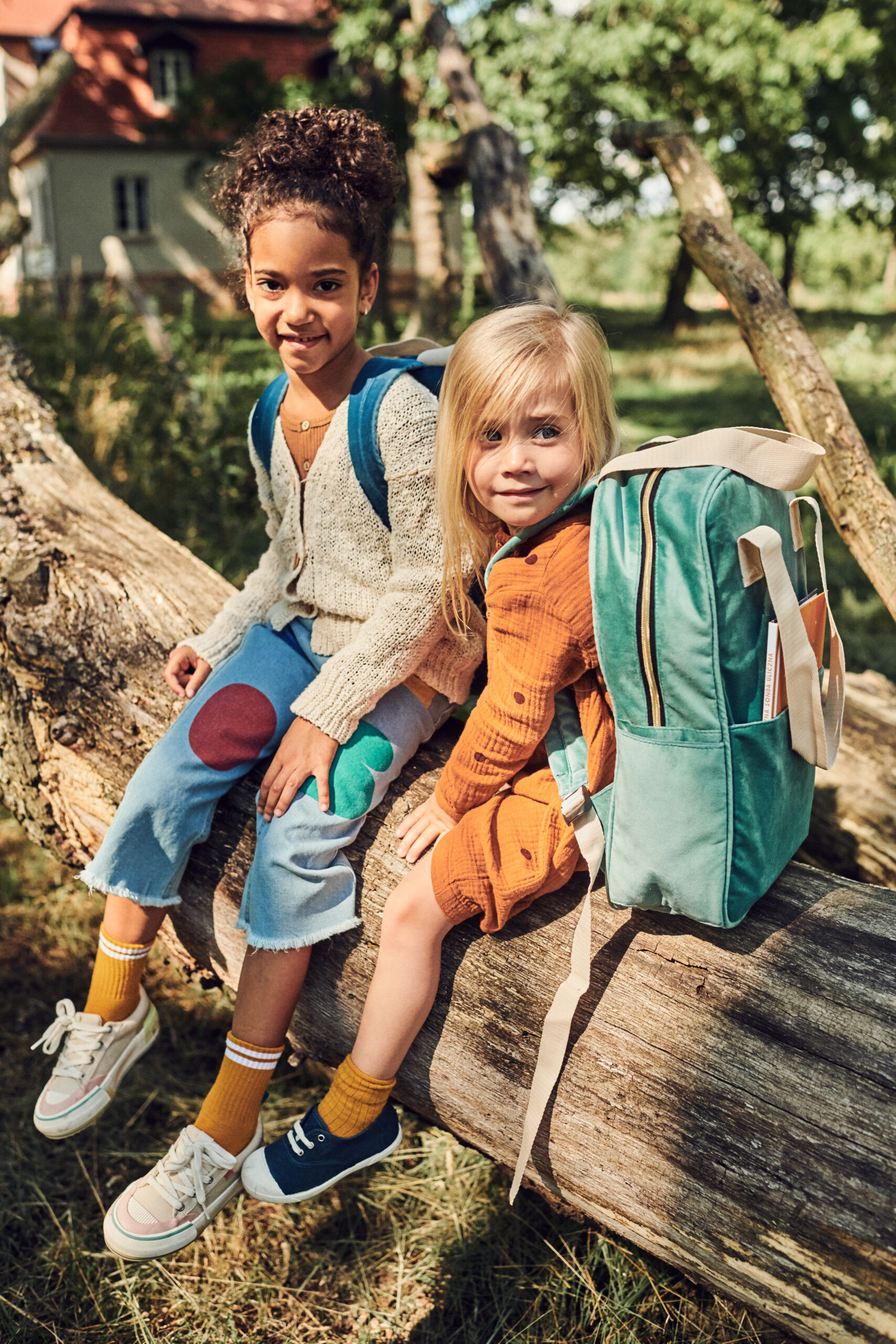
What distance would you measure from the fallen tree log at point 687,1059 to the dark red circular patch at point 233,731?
0.35 feet

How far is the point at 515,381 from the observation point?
172 cm

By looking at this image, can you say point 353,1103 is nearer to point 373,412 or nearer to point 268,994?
point 268,994

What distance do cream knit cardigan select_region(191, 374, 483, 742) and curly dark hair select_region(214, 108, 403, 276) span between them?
0.33m

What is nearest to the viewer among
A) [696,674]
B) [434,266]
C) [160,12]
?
[696,674]

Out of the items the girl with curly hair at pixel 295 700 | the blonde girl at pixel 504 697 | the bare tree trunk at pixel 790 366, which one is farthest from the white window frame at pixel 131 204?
the blonde girl at pixel 504 697

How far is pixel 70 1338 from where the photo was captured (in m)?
1.97

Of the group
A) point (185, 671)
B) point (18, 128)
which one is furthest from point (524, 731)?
point (18, 128)

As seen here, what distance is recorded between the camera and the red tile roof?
2267 centimetres

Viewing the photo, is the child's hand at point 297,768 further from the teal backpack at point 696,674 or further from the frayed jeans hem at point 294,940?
the teal backpack at point 696,674

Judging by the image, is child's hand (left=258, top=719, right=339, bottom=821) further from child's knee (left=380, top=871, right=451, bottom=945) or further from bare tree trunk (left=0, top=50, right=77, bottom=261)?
bare tree trunk (left=0, top=50, right=77, bottom=261)

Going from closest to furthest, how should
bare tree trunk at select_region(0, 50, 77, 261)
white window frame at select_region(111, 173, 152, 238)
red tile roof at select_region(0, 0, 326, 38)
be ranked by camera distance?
bare tree trunk at select_region(0, 50, 77, 261), red tile roof at select_region(0, 0, 326, 38), white window frame at select_region(111, 173, 152, 238)

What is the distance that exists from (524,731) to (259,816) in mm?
650

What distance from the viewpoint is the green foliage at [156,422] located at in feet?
18.5

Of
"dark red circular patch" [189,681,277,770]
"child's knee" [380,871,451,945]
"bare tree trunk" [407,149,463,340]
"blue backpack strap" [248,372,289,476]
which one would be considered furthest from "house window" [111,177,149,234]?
"child's knee" [380,871,451,945]
